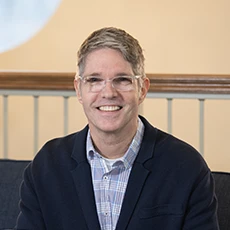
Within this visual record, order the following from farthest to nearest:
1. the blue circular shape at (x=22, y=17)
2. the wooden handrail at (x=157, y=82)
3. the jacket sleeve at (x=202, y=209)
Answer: the blue circular shape at (x=22, y=17) → the wooden handrail at (x=157, y=82) → the jacket sleeve at (x=202, y=209)

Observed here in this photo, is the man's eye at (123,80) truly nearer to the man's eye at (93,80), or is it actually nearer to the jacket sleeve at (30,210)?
the man's eye at (93,80)

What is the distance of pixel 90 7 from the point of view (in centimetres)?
447

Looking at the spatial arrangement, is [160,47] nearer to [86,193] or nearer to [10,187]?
[10,187]

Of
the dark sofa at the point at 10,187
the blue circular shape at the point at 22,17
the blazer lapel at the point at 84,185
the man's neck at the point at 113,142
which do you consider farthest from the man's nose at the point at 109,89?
the blue circular shape at the point at 22,17

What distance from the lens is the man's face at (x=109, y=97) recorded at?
174 centimetres

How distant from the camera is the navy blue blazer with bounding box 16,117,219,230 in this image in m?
1.75

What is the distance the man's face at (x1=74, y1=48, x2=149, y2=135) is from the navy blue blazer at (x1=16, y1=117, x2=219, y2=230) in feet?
0.40

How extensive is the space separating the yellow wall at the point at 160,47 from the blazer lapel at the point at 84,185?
231cm

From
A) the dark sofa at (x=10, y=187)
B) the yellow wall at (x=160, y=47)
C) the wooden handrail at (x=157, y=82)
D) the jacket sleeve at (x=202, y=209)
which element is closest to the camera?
the jacket sleeve at (x=202, y=209)

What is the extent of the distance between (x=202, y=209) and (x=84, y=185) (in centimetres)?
34

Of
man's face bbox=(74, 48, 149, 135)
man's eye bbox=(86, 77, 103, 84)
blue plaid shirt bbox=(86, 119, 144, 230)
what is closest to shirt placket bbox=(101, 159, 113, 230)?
blue plaid shirt bbox=(86, 119, 144, 230)

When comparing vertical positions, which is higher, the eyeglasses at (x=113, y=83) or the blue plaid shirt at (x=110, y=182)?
the eyeglasses at (x=113, y=83)

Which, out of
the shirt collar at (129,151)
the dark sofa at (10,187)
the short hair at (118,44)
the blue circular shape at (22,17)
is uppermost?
the blue circular shape at (22,17)

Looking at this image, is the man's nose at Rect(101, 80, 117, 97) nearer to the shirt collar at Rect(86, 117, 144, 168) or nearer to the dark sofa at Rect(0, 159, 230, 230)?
the shirt collar at Rect(86, 117, 144, 168)
